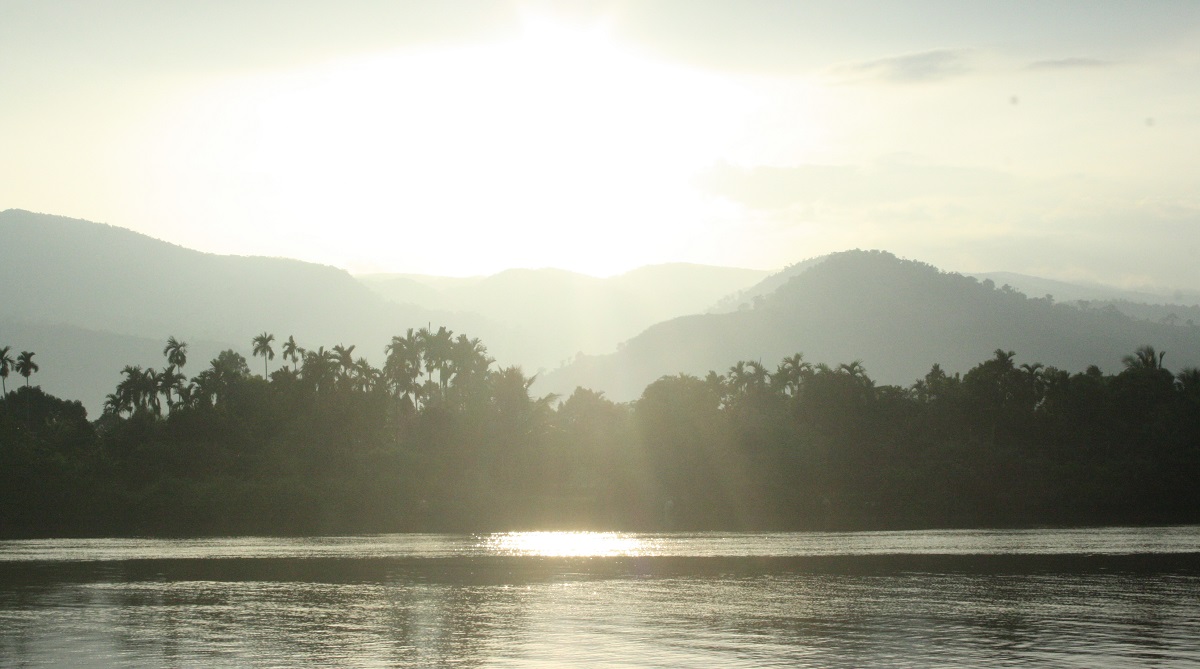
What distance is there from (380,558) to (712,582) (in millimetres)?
30961

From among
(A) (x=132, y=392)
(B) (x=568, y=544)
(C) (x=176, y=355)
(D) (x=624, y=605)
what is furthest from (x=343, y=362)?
(D) (x=624, y=605)

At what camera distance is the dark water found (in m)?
43.0

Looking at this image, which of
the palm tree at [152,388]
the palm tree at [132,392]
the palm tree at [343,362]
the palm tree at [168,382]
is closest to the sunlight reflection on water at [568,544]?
the palm tree at [343,362]

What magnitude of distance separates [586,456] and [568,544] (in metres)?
56.5

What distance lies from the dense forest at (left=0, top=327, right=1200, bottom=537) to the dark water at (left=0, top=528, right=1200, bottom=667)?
4003 centimetres

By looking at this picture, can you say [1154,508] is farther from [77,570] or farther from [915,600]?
[77,570]

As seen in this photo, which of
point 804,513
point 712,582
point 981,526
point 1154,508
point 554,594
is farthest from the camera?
point 804,513

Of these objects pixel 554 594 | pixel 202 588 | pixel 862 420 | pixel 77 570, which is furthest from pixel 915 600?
pixel 862 420

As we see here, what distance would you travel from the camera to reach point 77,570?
79375mm

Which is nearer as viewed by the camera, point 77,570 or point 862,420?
point 77,570

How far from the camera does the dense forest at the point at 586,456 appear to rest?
135 meters

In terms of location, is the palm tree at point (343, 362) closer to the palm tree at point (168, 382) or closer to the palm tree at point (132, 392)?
the palm tree at point (168, 382)

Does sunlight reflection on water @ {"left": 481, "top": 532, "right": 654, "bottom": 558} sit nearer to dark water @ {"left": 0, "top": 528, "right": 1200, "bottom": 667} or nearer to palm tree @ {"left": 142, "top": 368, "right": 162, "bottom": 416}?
dark water @ {"left": 0, "top": 528, "right": 1200, "bottom": 667}

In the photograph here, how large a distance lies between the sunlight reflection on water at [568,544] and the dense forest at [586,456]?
1356 cm
